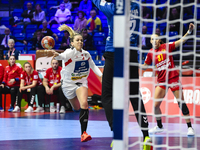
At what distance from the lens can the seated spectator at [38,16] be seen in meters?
12.9

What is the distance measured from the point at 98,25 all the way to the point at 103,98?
9112 millimetres

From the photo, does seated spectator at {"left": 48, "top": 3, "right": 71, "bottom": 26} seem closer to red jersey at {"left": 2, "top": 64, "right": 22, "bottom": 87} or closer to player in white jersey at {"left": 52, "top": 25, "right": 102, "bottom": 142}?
red jersey at {"left": 2, "top": 64, "right": 22, "bottom": 87}

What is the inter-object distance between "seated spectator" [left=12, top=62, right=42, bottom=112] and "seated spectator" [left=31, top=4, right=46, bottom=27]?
5.00 meters

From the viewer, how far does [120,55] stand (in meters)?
2.19

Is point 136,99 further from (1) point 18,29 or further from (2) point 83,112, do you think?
(1) point 18,29

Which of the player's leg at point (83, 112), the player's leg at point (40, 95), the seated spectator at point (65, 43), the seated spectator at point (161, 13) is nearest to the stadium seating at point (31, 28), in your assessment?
the seated spectator at point (65, 43)

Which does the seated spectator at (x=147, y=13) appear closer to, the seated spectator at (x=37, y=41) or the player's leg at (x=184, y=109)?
the seated spectator at (x=37, y=41)

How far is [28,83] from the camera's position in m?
8.47

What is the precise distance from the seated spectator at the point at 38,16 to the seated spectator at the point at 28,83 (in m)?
5.00

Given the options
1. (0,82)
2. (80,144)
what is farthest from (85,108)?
(0,82)

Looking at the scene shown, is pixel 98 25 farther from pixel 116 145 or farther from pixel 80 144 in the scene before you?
pixel 116 145

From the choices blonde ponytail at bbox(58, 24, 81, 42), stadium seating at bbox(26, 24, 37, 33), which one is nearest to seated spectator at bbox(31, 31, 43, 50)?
stadium seating at bbox(26, 24, 37, 33)

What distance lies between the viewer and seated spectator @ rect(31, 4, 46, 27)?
42.5 ft

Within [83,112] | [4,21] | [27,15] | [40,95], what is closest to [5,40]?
[27,15]
